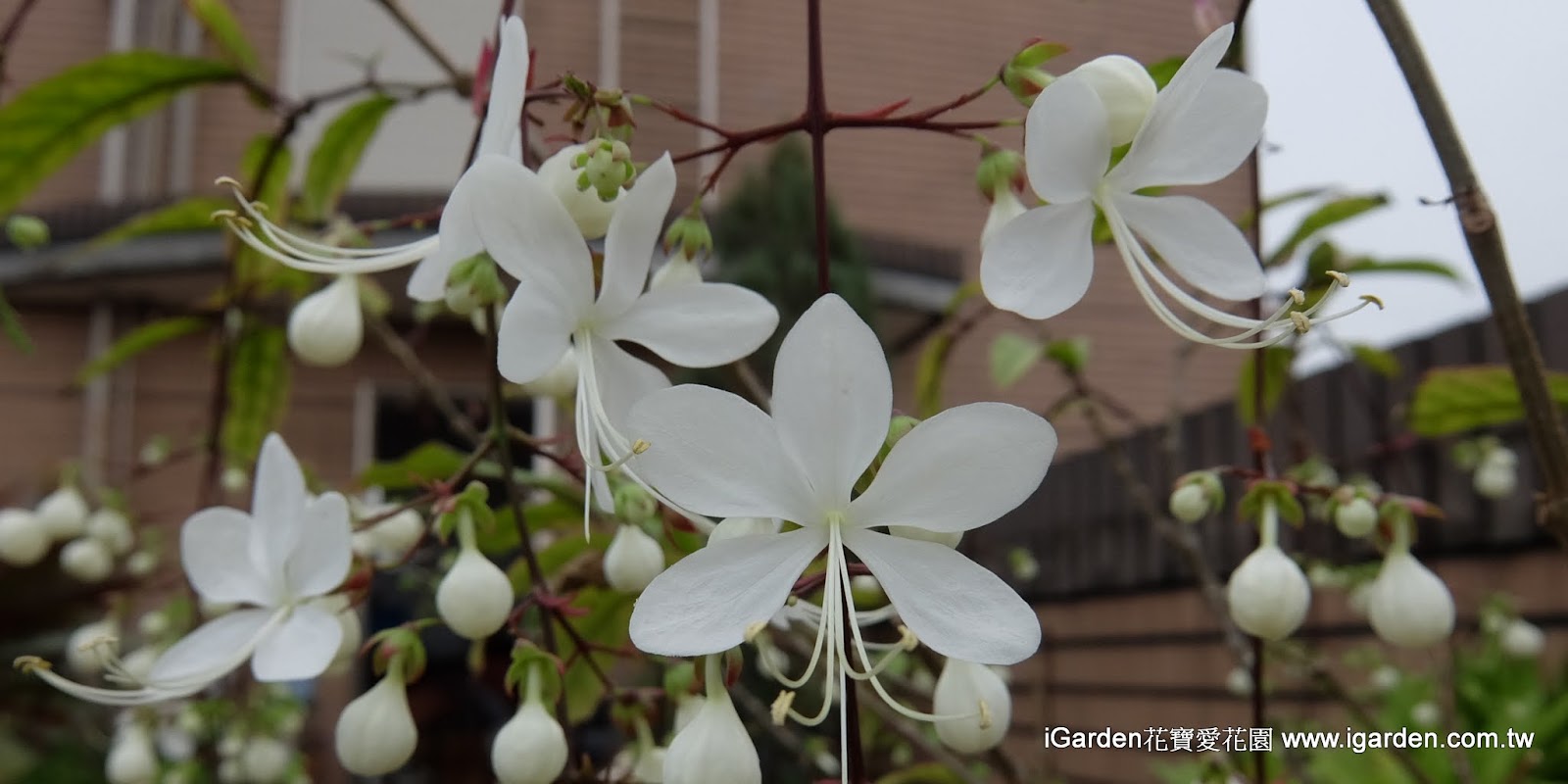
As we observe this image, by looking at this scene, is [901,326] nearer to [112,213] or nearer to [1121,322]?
[1121,322]

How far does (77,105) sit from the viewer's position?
681 mm

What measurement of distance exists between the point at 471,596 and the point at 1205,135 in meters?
0.26

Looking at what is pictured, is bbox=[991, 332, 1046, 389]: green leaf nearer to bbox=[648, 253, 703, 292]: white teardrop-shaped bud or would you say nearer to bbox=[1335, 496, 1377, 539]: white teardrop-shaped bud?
bbox=[1335, 496, 1377, 539]: white teardrop-shaped bud

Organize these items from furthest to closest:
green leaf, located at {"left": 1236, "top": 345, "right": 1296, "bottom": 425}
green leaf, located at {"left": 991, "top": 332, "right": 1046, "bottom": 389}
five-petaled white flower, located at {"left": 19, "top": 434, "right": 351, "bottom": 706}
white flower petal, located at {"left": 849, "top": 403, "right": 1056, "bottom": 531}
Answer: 1. green leaf, located at {"left": 991, "top": 332, "right": 1046, "bottom": 389}
2. green leaf, located at {"left": 1236, "top": 345, "right": 1296, "bottom": 425}
3. five-petaled white flower, located at {"left": 19, "top": 434, "right": 351, "bottom": 706}
4. white flower petal, located at {"left": 849, "top": 403, "right": 1056, "bottom": 531}

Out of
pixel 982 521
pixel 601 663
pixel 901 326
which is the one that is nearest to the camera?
pixel 982 521

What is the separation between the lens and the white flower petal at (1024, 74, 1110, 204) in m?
0.28

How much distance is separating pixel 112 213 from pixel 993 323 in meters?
2.07

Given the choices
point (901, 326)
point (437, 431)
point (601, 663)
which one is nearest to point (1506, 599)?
point (601, 663)

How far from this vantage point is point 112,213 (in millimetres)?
2379

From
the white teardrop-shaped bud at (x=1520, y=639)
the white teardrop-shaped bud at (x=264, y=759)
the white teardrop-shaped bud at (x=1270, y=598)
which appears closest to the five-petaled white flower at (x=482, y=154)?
the white teardrop-shaped bud at (x=1270, y=598)

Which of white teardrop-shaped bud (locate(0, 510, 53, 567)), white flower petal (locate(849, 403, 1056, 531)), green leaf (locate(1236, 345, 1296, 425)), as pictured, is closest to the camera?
white flower petal (locate(849, 403, 1056, 531))

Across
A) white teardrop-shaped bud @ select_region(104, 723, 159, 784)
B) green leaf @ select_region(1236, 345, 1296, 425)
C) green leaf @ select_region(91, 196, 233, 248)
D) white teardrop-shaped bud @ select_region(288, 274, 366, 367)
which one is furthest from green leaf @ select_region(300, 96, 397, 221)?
green leaf @ select_region(1236, 345, 1296, 425)

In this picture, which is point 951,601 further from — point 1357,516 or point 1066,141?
→ point 1357,516

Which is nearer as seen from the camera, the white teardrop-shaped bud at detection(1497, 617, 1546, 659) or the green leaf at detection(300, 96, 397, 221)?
the green leaf at detection(300, 96, 397, 221)
